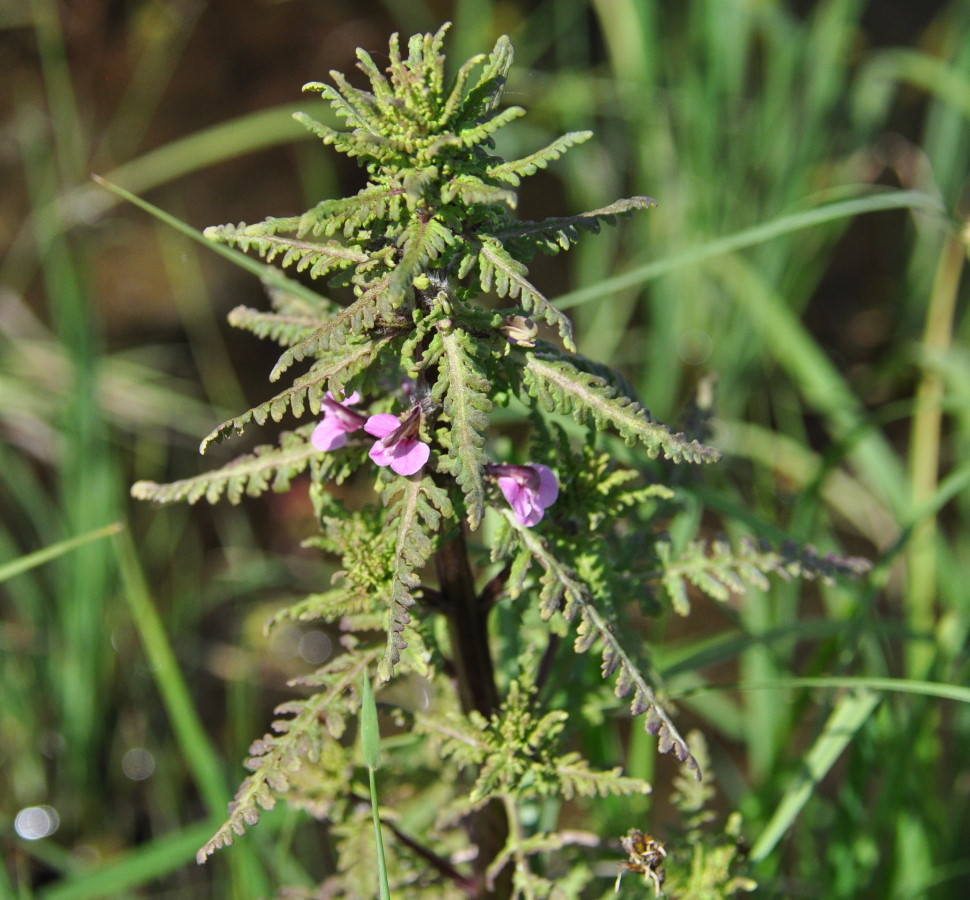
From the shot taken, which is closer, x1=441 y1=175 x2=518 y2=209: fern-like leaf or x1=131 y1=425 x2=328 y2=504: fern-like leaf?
x1=441 y1=175 x2=518 y2=209: fern-like leaf

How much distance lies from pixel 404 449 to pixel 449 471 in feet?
0.21

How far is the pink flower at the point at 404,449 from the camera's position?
120 cm

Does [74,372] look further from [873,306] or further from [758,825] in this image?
[873,306]

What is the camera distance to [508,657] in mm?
1787

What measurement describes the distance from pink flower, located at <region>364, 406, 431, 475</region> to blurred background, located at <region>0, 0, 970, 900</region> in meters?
0.79

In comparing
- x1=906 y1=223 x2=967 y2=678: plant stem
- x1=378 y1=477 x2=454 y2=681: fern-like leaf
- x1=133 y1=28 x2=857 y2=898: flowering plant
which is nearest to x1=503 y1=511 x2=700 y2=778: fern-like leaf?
x1=133 y1=28 x2=857 y2=898: flowering plant

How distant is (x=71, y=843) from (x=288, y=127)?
8.41ft

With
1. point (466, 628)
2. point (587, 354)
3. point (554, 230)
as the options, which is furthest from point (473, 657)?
point (587, 354)

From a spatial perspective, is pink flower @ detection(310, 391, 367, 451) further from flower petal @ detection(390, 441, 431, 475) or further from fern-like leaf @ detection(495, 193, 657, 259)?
fern-like leaf @ detection(495, 193, 657, 259)

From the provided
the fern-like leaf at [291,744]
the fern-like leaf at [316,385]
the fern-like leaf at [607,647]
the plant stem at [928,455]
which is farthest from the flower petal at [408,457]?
the plant stem at [928,455]

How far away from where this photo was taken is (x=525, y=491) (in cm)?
126

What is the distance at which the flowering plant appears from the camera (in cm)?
114

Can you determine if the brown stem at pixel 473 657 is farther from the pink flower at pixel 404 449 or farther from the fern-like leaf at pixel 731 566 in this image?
the fern-like leaf at pixel 731 566

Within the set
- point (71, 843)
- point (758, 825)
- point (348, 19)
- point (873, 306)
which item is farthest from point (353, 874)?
point (348, 19)
